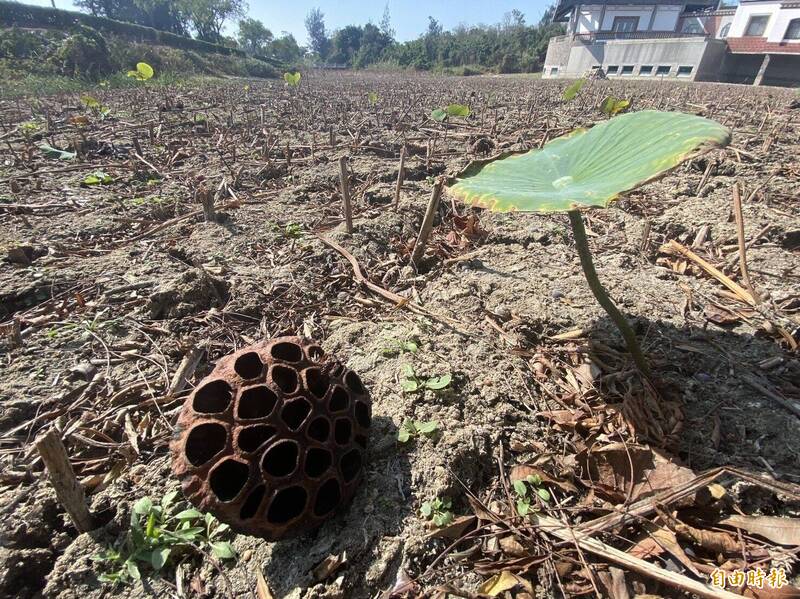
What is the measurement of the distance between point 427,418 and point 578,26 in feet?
178

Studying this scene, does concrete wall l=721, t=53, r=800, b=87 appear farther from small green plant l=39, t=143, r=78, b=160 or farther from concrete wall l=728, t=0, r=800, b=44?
small green plant l=39, t=143, r=78, b=160

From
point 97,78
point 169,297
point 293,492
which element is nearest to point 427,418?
point 293,492

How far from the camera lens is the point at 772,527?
149 centimetres

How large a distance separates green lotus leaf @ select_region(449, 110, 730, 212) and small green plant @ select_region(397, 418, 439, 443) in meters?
1.01

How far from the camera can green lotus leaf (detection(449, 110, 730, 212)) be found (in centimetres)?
152

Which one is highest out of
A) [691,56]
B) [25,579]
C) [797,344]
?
[691,56]

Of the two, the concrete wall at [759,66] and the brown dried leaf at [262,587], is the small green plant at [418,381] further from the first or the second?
the concrete wall at [759,66]

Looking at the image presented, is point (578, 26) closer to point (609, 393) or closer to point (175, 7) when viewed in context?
point (609, 393)

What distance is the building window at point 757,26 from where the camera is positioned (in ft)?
105

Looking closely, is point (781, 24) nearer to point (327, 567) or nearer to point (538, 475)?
point (538, 475)

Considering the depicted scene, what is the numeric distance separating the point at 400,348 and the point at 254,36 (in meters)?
106

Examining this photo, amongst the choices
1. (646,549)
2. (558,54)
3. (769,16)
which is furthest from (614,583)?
A: (558,54)

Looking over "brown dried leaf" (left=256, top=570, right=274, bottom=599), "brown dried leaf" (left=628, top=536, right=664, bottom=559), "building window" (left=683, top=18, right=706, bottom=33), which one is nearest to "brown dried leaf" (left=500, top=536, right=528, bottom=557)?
"brown dried leaf" (left=628, top=536, right=664, bottom=559)

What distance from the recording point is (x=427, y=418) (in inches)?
77.5
